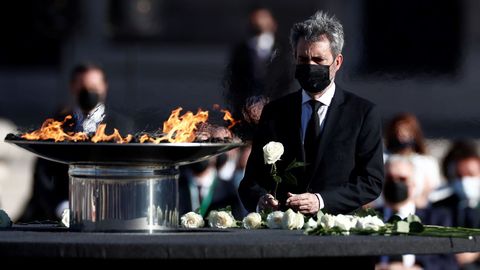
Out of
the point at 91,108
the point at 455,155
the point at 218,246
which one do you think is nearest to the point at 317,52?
the point at 218,246

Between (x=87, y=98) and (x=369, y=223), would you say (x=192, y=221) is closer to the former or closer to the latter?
(x=369, y=223)

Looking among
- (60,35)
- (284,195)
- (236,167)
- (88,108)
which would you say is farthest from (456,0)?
(284,195)

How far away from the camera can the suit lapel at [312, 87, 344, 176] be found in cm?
759

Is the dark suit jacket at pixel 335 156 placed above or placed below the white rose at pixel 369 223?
above

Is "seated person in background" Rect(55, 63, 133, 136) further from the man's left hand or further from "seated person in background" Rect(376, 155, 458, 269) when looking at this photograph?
"seated person in background" Rect(376, 155, 458, 269)

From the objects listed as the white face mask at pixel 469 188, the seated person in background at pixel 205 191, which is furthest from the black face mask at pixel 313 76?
the white face mask at pixel 469 188

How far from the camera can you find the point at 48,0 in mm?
24391

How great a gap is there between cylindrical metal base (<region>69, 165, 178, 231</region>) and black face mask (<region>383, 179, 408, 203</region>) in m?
3.86

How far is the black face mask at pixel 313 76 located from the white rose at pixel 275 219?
1.83 ft

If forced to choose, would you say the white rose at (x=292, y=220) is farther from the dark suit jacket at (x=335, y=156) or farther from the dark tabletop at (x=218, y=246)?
the dark tabletop at (x=218, y=246)

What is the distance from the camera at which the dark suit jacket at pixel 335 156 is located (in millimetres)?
7531

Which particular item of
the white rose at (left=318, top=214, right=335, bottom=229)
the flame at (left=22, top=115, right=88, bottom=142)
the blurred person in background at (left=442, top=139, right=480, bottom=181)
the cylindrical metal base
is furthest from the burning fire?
the blurred person in background at (left=442, top=139, right=480, bottom=181)

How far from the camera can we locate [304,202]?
741 centimetres

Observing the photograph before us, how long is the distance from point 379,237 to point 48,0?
1791 centimetres
